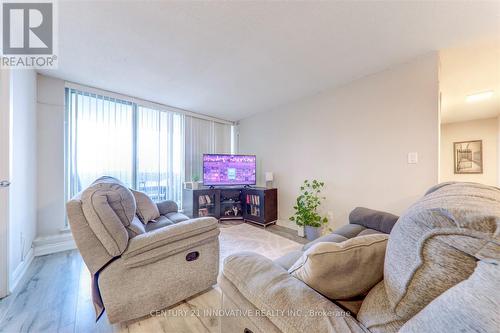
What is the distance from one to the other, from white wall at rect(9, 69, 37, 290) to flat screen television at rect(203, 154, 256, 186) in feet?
7.01

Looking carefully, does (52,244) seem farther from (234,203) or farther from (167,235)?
(234,203)

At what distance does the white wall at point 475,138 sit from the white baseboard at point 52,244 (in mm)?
6331

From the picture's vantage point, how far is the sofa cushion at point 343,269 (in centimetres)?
68

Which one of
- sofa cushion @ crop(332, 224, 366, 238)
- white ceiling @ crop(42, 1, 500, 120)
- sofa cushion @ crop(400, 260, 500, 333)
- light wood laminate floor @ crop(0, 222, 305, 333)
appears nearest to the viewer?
sofa cushion @ crop(400, 260, 500, 333)

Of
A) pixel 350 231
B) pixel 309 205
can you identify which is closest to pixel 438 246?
pixel 350 231

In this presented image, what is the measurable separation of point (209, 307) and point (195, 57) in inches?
90.3

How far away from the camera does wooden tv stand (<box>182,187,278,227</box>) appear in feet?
11.1

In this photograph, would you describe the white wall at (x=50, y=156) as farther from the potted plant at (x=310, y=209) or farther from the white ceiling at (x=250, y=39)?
the potted plant at (x=310, y=209)

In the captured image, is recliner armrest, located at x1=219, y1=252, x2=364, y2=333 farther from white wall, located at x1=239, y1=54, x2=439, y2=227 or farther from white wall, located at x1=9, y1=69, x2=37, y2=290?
white wall, located at x1=239, y1=54, x2=439, y2=227

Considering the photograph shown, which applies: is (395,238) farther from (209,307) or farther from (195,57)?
(195,57)

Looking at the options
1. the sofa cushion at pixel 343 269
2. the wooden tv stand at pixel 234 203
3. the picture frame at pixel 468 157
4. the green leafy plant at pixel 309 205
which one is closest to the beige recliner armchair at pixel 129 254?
the sofa cushion at pixel 343 269

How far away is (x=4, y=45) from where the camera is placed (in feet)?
5.23

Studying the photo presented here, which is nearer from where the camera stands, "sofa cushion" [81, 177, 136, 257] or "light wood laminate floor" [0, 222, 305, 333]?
"sofa cushion" [81, 177, 136, 257]

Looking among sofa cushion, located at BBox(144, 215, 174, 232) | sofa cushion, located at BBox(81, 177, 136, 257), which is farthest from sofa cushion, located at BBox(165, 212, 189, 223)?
sofa cushion, located at BBox(81, 177, 136, 257)
